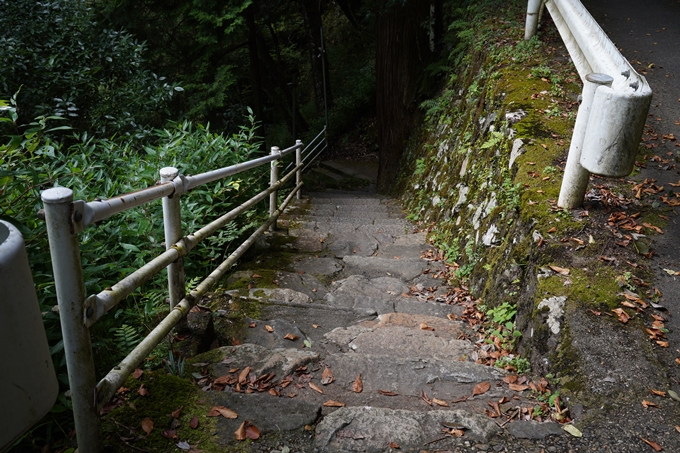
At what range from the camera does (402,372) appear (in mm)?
2777

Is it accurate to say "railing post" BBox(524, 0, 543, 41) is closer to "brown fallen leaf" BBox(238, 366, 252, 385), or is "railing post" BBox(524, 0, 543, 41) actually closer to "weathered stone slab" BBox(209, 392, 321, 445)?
"brown fallen leaf" BBox(238, 366, 252, 385)

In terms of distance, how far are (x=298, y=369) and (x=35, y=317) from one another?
168 centimetres

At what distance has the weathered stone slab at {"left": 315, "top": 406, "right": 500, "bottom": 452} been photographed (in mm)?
2002

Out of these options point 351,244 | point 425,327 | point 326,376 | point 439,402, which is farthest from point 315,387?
point 351,244

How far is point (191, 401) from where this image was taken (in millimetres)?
2074

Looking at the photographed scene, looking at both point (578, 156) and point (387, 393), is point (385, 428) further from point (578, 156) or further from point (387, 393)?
point (578, 156)

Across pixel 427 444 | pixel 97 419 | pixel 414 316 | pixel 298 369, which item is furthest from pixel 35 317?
pixel 414 316

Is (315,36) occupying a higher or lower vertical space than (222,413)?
higher

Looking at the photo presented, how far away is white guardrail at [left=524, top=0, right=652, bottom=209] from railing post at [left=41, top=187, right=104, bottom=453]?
2787 mm

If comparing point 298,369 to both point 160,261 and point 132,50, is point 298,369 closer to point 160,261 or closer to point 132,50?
point 160,261

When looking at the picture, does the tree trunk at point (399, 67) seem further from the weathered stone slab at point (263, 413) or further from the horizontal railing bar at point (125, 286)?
the weathered stone slab at point (263, 413)

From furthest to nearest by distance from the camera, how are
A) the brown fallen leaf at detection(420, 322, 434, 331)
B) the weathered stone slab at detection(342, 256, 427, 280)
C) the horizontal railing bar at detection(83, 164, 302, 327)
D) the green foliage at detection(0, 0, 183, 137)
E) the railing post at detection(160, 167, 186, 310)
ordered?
the green foliage at detection(0, 0, 183, 137)
the weathered stone slab at detection(342, 256, 427, 280)
the brown fallen leaf at detection(420, 322, 434, 331)
the railing post at detection(160, 167, 186, 310)
the horizontal railing bar at detection(83, 164, 302, 327)

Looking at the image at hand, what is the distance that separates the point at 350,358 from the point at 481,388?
74 centimetres

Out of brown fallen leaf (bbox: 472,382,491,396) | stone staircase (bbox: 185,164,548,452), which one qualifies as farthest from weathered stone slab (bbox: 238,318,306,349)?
brown fallen leaf (bbox: 472,382,491,396)
